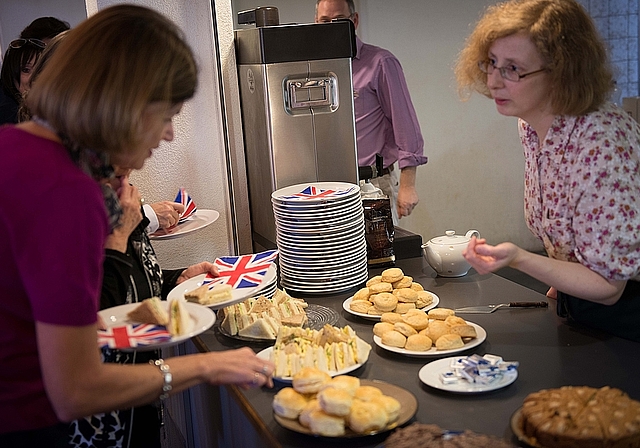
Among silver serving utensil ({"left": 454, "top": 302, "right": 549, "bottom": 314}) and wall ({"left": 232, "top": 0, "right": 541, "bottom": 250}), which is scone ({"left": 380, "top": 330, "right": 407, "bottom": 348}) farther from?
wall ({"left": 232, "top": 0, "right": 541, "bottom": 250})

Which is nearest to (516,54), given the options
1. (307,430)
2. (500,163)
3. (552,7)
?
(552,7)

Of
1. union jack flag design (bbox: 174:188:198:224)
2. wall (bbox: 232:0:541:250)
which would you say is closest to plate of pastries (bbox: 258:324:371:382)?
union jack flag design (bbox: 174:188:198:224)

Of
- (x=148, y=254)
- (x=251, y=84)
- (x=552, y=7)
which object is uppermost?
(x=552, y=7)

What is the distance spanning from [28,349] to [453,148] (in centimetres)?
392

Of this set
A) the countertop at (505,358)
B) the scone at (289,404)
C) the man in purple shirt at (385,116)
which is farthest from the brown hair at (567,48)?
the man in purple shirt at (385,116)

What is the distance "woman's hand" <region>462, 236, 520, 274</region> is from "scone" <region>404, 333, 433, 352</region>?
195mm

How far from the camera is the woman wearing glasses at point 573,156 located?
151 centimetres

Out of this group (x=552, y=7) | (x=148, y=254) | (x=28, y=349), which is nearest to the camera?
(x=28, y=349)

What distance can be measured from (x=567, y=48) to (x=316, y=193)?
35.2 inches

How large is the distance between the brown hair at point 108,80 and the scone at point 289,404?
509 mm

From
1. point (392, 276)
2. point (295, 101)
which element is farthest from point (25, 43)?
point (392, 276)

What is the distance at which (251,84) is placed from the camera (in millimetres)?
2479

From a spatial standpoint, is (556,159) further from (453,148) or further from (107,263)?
(453,148)

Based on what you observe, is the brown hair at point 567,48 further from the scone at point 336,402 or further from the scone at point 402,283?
the scone at point 336,402
